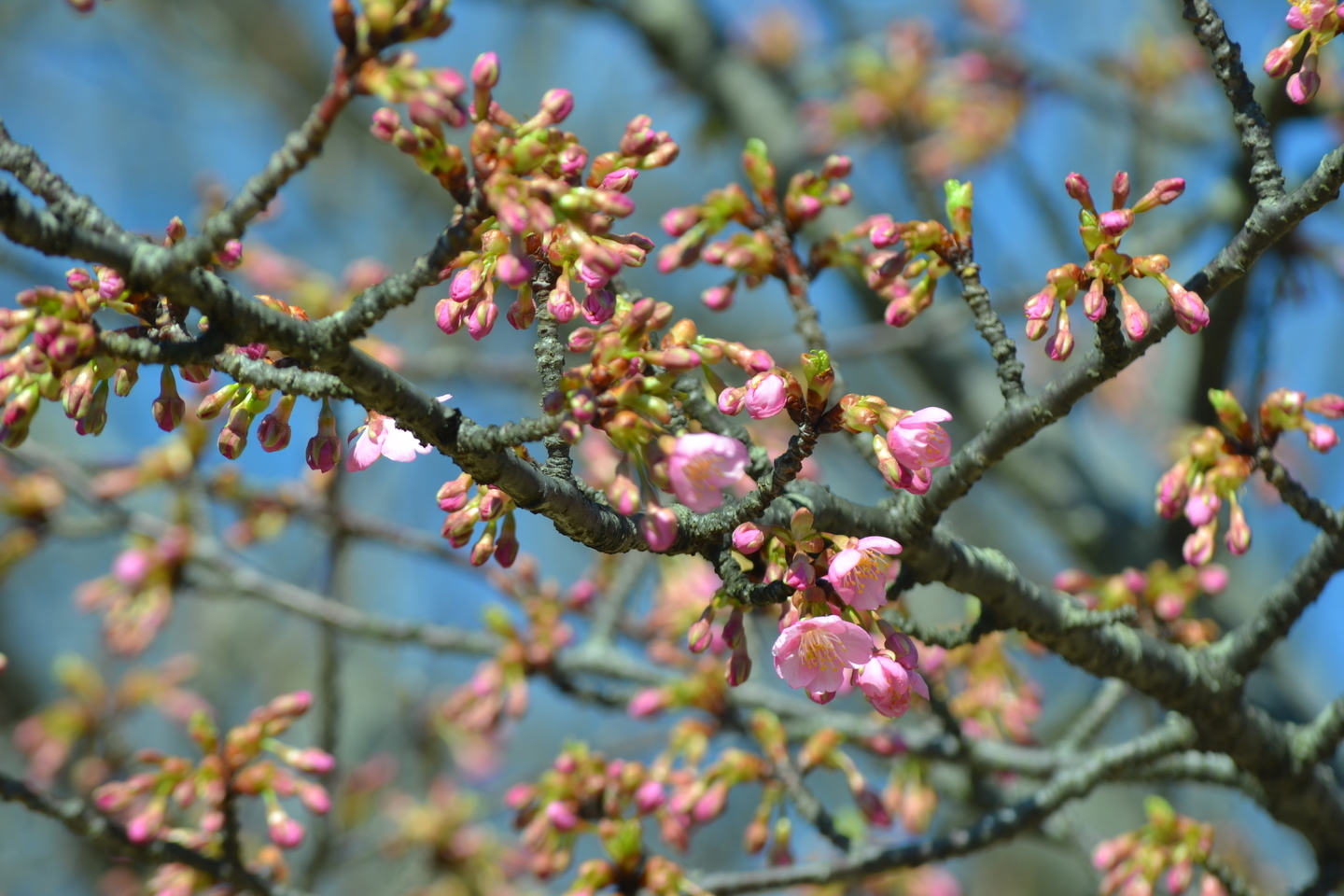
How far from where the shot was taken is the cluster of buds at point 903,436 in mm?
1511

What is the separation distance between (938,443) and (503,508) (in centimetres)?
65

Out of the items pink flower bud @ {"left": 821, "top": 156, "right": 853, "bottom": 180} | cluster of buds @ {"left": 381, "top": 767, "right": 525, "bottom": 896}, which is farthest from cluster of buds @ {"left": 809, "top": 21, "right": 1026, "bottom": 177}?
cluster of buds @ {"left": 381, "top": 767, "right": 525, "bottom": 896}

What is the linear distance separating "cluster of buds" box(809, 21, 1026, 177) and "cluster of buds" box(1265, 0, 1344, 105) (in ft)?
11.2

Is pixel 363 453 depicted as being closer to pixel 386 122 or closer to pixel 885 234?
pixel 386 122

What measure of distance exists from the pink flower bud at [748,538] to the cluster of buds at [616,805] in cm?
110

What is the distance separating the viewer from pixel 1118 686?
2.72 m

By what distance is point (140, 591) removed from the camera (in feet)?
11.8

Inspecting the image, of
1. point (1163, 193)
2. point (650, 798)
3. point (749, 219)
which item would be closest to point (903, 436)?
point (1163, 193)

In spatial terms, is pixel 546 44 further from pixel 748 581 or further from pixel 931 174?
pixel 748 581

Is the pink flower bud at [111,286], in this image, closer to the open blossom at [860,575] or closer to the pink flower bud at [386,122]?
the pink flower bud at [386,122]

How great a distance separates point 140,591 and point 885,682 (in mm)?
3012

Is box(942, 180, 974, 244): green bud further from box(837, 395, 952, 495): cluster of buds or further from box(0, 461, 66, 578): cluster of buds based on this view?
box(0, 461, 66, 578): cluster of buds

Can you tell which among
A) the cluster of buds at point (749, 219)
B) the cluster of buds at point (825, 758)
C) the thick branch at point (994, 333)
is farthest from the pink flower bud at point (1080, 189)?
the cluster of buds at point (825, 758)

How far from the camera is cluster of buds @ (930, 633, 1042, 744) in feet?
10.6
